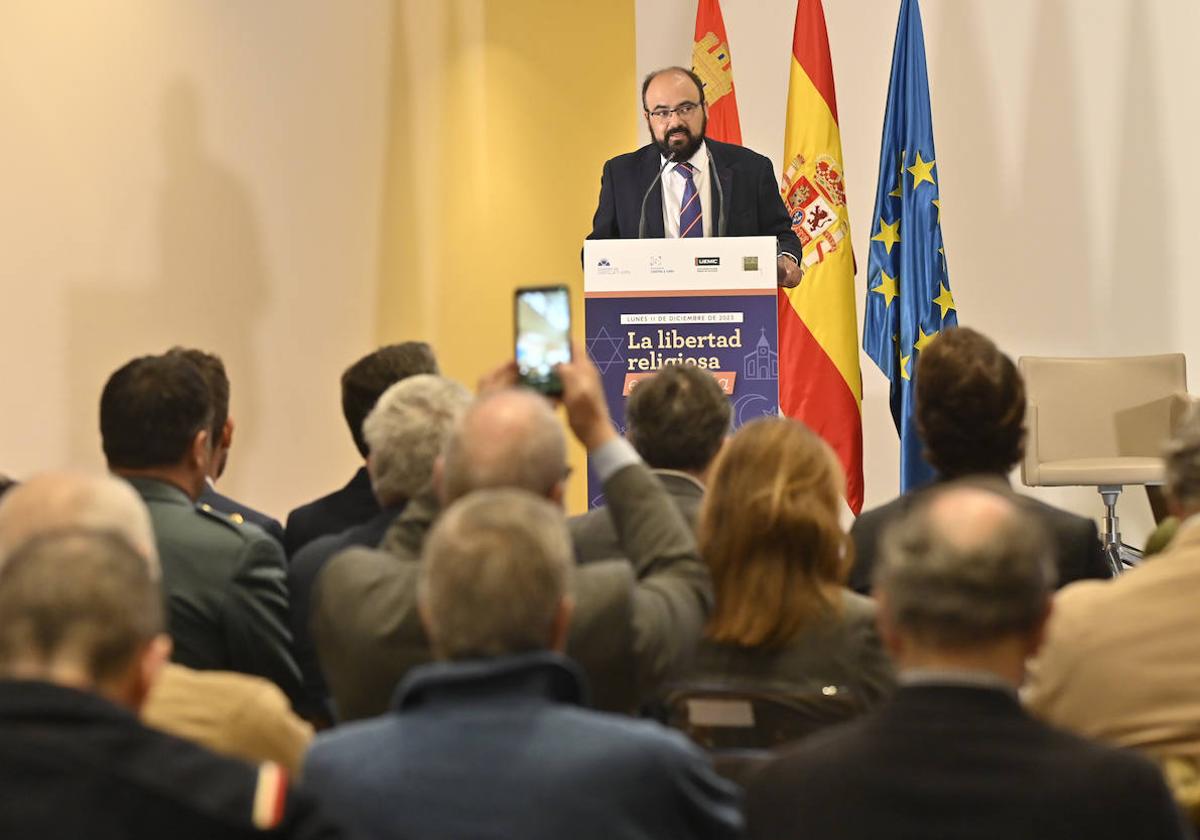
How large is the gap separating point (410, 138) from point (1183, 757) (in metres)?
6.28

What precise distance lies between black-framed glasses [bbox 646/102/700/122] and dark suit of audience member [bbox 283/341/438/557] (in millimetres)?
2037

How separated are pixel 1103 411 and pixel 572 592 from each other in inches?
227

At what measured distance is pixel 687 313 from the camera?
185 inches

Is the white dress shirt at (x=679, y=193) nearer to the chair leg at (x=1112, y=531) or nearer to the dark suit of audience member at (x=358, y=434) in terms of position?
the dark suit of audience member at (x=358, y=434)

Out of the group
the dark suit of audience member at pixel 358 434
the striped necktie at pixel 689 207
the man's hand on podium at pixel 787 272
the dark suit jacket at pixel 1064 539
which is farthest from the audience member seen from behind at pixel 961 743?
the striped necktie at pixel 689 207

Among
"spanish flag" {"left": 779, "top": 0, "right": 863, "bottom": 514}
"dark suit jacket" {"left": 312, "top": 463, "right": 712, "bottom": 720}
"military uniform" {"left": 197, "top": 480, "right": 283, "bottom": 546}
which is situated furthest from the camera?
"spanish flag" {"left": 779, "top": 0, "right": 863, "bottom": 514}

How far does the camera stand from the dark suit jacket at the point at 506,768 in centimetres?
162

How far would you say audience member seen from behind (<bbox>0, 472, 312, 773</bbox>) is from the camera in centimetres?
189

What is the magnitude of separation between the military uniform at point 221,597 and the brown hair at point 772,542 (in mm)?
870

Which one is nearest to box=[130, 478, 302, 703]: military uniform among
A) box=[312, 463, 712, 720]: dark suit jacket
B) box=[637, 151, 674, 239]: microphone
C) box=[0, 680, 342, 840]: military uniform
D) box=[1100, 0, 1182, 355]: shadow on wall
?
box=[312, 463, 712, 720]: dark suit jacket

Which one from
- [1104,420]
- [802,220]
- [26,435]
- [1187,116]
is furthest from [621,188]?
[1187,116]

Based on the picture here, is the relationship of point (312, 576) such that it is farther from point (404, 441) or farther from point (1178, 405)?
point (1178, 405)

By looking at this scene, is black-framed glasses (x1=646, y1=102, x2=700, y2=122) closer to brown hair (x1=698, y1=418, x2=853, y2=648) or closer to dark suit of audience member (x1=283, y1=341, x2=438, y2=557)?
dark suit of audience member (x1=283, y1=341, x2=438, y2=557)

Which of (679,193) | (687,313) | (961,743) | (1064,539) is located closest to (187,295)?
(679,193)
